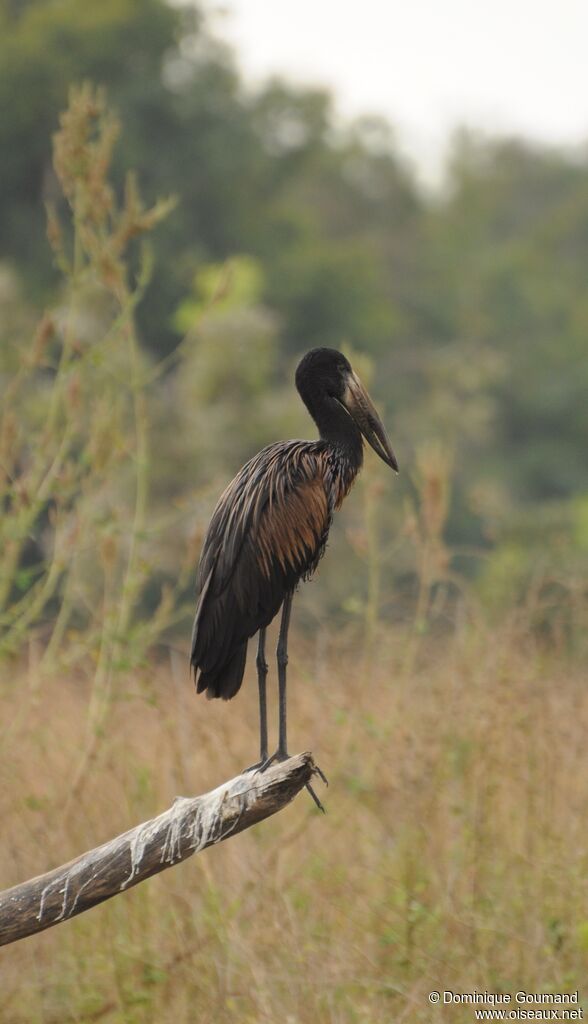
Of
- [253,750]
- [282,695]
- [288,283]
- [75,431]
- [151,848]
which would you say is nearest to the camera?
[151,848]

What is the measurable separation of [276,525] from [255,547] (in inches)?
3.7

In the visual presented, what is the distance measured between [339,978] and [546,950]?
86cm

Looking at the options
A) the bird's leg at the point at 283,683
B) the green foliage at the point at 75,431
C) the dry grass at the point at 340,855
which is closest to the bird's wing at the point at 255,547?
the bird's leg at the point at 283,683

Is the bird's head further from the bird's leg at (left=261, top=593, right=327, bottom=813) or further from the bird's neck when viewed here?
the bird's leg at (left=261, top=593, right=327, bottom=813)

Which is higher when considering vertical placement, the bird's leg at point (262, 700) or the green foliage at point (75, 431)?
the green foliage at point (75, 431)

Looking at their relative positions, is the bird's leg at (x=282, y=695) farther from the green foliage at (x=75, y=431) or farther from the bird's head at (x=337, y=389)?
the green foliage at (x=75, y=431)

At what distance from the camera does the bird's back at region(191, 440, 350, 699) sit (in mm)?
4547

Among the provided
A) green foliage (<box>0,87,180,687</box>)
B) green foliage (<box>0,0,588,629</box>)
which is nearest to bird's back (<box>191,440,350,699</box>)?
green foliage (<box>0,87,180,687</box>)

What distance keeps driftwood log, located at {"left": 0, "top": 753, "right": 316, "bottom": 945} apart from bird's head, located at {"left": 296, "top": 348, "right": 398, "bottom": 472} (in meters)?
1.13

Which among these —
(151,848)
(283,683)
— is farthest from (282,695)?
(151,848)

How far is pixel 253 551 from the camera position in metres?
4.58

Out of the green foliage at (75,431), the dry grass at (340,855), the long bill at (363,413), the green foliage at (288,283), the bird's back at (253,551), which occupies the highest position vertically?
the green foliage at (288,283)

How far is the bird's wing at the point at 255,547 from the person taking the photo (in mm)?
4547

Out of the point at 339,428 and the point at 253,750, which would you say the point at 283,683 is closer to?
the point at 339,428
